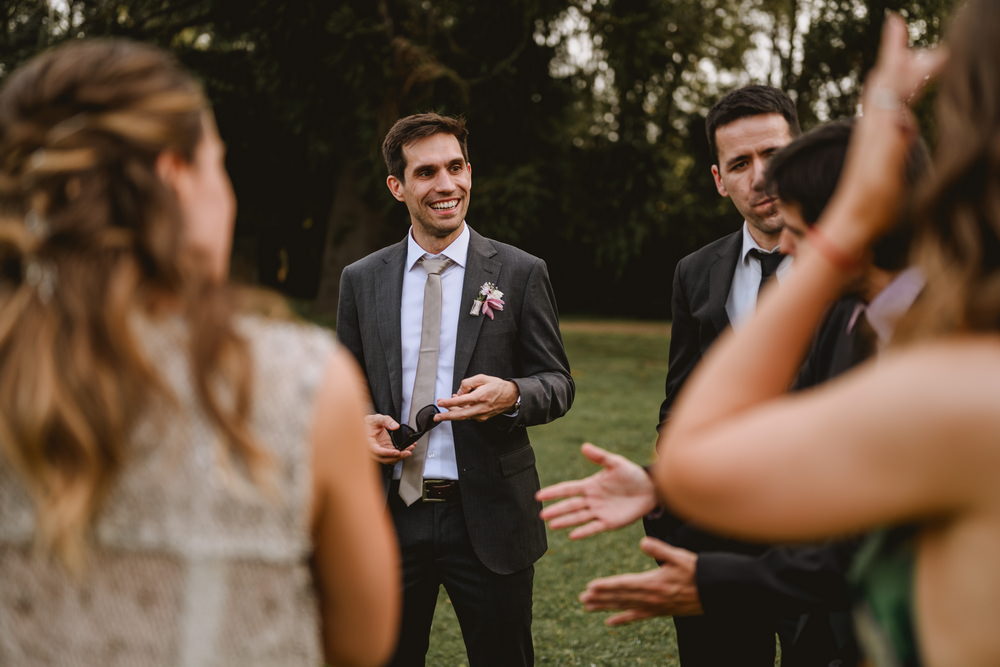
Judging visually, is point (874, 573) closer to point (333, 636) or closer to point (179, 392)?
point (333, 636)

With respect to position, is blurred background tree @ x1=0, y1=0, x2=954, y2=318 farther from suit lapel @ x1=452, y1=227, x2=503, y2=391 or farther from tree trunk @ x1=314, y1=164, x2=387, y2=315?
suit lapel @ x1=452, y1=227, x2=503, y2=391

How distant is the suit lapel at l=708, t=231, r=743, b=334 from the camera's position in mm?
3678

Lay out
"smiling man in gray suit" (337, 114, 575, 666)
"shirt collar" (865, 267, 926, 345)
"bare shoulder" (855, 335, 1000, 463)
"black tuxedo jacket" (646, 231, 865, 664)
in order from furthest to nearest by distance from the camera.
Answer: "smiling man in gray suit" (337, 114, 575, 666), "black tuxedo jacket" (646, 231, 865, 664), "shirt collar" (865, 267, 926, 345), "bare shoulder" (855, 335, 1000, 463)

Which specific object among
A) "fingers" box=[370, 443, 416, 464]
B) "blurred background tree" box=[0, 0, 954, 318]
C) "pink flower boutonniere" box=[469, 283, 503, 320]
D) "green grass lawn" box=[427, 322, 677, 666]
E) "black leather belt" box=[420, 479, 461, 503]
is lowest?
"green grass lawn" box=[427, 322, 677, 666]

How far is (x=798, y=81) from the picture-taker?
72.6 feet

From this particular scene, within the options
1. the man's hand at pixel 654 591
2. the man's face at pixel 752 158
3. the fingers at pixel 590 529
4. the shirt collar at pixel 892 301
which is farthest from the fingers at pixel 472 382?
the shirt collar at pixel 892 301

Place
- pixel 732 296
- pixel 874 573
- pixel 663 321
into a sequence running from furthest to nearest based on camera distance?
pixel 663 321 < pixel 732 296 < pixel 874 573

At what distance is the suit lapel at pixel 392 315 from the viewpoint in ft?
12.8

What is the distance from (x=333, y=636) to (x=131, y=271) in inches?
30.2

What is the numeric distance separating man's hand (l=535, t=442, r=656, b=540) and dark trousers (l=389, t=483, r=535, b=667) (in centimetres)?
126

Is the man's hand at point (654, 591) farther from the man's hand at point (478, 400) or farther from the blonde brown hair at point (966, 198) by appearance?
the man's hand at point (478, 400)

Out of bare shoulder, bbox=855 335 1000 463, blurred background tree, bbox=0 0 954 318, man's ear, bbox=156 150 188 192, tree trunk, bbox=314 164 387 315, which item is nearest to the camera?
bare shoulder, bbox=855 335 1000 463

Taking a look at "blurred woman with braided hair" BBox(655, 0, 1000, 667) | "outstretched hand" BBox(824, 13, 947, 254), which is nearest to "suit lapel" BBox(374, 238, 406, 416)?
"blurred woman with braided hair" BBox(655, 0, 1000, 667)

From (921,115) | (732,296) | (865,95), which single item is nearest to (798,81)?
(921,115)
